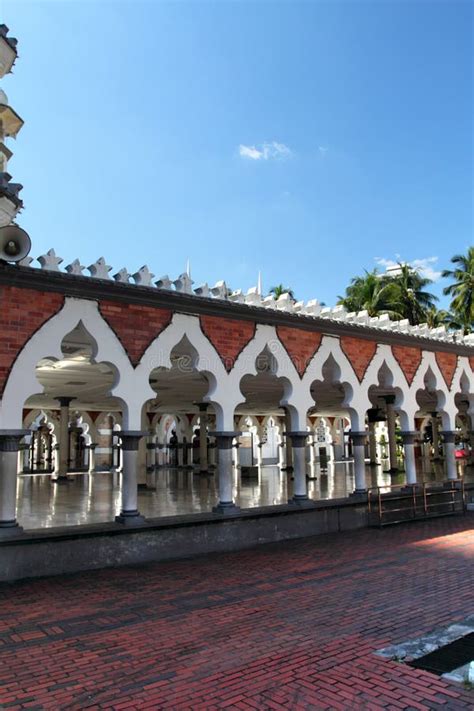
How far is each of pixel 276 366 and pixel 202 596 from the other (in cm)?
461

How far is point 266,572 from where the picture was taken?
23.5 feet

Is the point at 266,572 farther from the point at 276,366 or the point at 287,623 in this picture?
the point at 276,366

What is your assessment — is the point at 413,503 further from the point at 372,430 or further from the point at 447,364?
the point at 372,430

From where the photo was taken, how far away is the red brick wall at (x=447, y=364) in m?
13.0

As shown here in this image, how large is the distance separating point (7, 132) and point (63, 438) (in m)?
8.87

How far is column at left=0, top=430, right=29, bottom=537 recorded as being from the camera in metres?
6.92

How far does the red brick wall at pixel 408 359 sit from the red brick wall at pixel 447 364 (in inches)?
32.3

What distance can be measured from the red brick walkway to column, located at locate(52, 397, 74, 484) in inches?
365

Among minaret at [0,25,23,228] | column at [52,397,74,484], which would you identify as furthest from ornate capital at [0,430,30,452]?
column at [52,397,74,484]

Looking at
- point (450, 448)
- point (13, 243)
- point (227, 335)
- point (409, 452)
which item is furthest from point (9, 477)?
point (450, 448)

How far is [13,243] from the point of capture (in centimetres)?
698

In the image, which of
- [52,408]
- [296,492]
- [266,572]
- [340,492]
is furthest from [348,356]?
[52,408]

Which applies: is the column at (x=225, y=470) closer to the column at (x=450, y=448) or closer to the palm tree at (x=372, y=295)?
the column at (x=450, y=448)

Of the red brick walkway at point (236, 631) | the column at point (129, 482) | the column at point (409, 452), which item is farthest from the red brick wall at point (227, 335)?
the column at point (409, 452)
